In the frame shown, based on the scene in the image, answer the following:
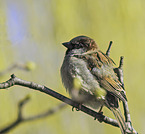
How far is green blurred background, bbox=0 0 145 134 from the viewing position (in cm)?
553

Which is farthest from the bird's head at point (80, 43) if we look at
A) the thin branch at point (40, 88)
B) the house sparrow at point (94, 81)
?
the thin branch at point (40, 88)

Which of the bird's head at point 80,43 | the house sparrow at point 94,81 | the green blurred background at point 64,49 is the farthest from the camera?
the green blurred background at point 64,49

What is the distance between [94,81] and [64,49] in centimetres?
256

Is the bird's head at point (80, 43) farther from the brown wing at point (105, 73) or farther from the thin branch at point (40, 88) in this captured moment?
the thin branch at point (40, 88)

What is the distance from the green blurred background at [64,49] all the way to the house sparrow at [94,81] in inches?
72.2

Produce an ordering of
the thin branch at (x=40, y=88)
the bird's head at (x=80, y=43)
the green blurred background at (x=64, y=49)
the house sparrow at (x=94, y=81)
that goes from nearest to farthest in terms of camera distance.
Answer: the thin branch at (x=40, y=88), the house sparrow at (x=94, y=81), the bird's head at (x=80, y=43), the green blurred background at (x=64, y=49)

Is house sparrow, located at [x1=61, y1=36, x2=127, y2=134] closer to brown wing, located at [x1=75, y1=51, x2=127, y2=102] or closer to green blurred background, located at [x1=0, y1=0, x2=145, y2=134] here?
brown wing, located at [x1=75, y1=51, x2=127, y2=102]

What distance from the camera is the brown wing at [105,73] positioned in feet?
11.0

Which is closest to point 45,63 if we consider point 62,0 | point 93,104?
point 62,0

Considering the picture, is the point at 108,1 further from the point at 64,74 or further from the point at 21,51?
the point at 64,74

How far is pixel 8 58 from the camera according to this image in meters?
5.40

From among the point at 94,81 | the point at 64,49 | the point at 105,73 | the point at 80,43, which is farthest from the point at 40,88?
the point at 64,49

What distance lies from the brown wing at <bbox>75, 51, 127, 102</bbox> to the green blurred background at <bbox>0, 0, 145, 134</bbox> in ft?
6.29

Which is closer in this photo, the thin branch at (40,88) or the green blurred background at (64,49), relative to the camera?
the thin branch at (40,88)
